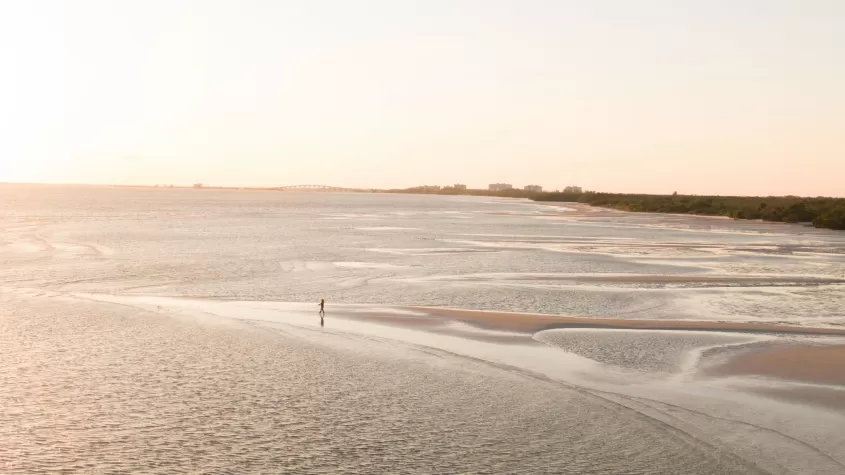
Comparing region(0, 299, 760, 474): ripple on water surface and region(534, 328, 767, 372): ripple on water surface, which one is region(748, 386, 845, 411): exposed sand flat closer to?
region(534, 328, 767, 372): ripple on water surface

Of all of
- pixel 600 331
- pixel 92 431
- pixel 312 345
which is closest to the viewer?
pixel 92 431

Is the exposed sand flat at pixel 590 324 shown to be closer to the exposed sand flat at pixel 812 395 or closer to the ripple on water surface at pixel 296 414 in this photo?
the ripple on water surface at pixel 296 414

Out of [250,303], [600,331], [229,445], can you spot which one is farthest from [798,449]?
[250,303]

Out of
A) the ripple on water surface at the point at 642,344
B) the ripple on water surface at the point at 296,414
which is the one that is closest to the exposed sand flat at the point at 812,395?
the ripple on water surface at the point at 642,344

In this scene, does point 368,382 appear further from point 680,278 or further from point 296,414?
point 680,278

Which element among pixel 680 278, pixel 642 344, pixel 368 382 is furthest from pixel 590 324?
pixel 680 278

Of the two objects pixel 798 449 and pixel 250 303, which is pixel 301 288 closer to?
pixel 250 303

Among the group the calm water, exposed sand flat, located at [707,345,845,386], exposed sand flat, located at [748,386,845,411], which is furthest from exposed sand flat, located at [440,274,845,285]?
exposed sand flat, located at [748,386,845,411]
